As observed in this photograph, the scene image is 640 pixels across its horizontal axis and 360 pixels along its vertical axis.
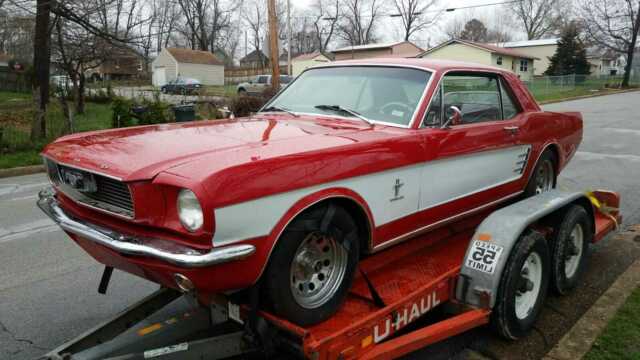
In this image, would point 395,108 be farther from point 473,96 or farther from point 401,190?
point 473,96

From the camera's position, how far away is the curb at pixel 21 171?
394 inches

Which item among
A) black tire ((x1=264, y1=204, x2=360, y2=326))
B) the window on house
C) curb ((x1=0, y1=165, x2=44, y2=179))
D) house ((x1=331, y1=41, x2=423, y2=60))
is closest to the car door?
black tire ((x1=264, y1=204, x2=360, y2=326))

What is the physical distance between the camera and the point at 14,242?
18.4ft

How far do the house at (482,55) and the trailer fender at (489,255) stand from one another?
46147 mm

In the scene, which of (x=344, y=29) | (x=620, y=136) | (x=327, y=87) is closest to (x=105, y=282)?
(x=327, y=87)

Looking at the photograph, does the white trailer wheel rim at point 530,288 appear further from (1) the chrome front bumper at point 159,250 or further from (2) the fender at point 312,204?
(1) the chrome front bumper at point 159,250

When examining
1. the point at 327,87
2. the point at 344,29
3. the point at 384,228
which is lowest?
the point at 384,228

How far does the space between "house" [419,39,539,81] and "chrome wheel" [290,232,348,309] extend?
47.0 metres

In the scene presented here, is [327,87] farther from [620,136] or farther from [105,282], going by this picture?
[620,136]

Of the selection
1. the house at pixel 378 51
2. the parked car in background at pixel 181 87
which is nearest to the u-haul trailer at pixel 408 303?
the parked car in background at pixel 181 87

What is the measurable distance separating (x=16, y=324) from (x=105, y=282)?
32.8 inches

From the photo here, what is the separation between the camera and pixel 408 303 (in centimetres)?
306

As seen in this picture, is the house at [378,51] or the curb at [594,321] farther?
the house at [378,51]

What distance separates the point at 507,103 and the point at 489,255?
2061 millimetres
